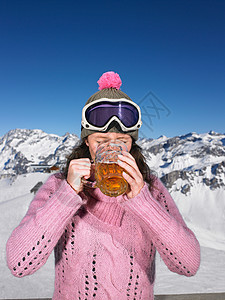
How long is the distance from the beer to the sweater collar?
35 centimetres

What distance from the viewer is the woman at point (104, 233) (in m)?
1.79

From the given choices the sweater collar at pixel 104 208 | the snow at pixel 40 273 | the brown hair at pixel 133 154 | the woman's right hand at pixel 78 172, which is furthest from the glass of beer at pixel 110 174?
the snow at pixel 40 273

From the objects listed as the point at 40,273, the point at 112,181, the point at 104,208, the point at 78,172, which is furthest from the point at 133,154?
the point at 40,273

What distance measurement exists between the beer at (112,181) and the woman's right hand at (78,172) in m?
0.13

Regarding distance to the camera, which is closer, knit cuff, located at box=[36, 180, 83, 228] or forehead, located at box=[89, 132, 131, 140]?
knit cuff, located at box=[36, 180, 83, 228]

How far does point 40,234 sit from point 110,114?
1.27 metres

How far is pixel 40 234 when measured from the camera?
1.77 m

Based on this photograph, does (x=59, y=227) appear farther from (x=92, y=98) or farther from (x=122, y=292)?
(x=92, y=98)

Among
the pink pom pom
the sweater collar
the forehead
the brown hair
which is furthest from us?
the brown hair

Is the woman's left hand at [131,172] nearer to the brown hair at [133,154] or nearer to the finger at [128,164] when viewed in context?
the finger at [128,164]

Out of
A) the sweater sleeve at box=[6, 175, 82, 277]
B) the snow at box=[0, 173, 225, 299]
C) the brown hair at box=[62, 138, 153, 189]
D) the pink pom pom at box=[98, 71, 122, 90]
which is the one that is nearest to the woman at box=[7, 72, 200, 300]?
the sweater sleeve at box=[6, 175, 82, 277]

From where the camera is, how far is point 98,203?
2246mm

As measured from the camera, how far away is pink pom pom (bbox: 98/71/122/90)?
8.32ft

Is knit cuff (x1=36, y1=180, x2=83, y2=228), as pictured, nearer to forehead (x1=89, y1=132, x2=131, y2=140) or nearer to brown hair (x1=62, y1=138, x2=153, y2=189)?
forehead (x1=89, y1=132, x2=131, y2=140)
